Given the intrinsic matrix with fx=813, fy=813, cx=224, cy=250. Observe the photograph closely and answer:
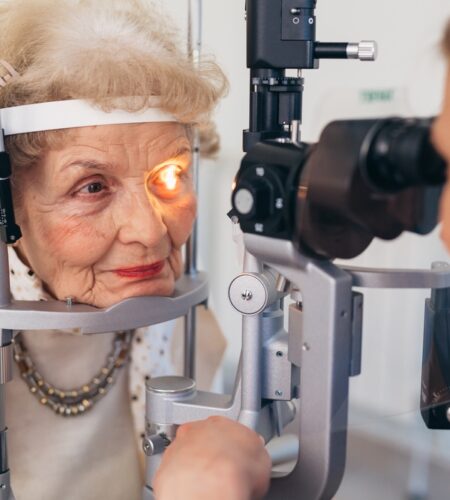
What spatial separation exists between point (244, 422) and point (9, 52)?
527mm

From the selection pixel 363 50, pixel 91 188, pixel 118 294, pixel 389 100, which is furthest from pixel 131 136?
pixel 389 100

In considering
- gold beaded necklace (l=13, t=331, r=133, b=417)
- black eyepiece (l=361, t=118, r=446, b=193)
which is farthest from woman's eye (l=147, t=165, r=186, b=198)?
black eyepiece (l=361, t=118, r=446, b=193)

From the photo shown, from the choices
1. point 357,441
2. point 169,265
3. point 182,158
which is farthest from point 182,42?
point 357,441

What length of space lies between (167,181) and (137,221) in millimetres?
89

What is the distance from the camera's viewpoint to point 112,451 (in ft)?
3.80

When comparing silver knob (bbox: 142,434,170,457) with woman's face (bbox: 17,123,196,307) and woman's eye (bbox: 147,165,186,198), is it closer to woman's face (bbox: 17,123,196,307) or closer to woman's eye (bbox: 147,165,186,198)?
woman's face (bbox: 17,123,196,307)

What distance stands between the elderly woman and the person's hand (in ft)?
1.06

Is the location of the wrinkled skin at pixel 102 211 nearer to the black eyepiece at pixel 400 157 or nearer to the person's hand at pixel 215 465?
the person's hand at pixel 215 465

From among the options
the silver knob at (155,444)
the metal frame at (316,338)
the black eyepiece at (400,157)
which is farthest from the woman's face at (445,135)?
the silver knob at (155,444)

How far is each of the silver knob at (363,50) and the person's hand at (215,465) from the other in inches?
14.6

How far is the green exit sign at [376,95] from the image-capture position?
627 mm

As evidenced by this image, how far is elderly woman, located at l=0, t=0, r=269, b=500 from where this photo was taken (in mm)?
960

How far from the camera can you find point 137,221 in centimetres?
99

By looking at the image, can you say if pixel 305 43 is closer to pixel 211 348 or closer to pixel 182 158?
pixel 182 158
